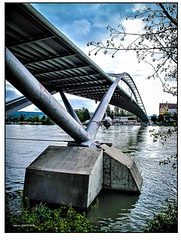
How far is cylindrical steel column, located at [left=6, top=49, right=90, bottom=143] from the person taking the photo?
12.7ft

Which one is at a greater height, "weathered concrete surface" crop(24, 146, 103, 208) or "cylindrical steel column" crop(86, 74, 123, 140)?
"cylindrical steel column" crop(86, 74, 123, 140)

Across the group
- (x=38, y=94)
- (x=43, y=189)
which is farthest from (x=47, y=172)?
(x=38, y=94)

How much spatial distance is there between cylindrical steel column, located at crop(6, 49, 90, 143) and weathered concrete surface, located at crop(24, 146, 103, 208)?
40.4 inches

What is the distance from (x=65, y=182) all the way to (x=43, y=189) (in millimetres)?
698

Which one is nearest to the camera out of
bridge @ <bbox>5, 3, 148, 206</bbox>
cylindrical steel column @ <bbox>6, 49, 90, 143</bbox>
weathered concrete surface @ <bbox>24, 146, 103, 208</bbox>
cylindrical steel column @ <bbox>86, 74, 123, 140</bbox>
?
cylindrical steel column @ <bbox>6, 49, 90, 143</bbox>

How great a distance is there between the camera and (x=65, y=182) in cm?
→ 483

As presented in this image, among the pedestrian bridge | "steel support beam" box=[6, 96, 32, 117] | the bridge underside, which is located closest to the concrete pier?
the pedestrian bridge

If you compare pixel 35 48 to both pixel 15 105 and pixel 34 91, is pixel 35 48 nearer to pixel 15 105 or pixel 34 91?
pixel 34 91

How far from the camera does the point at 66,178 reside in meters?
4.84

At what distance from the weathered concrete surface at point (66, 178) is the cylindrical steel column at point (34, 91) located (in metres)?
1.03

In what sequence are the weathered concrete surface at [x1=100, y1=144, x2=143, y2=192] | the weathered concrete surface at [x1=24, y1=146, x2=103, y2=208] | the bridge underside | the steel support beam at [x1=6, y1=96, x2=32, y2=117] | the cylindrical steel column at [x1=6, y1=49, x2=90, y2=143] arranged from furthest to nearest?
the steel support beam at [x1=6, y1=96, x2=32, y2=117], the weathered concrete surface at [x1=100, y1=144, x2=143, y2=192], the bridge underside, the weathered concrete surface at [x1=24, y1=146, x2=103, y2=208], the cylindrical steel column at [x1=6, y1=49, x2=90, y2=143]

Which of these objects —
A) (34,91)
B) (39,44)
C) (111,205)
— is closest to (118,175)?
(111,205)

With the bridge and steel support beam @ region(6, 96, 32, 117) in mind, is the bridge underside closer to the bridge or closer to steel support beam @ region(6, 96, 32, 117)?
the bridge
